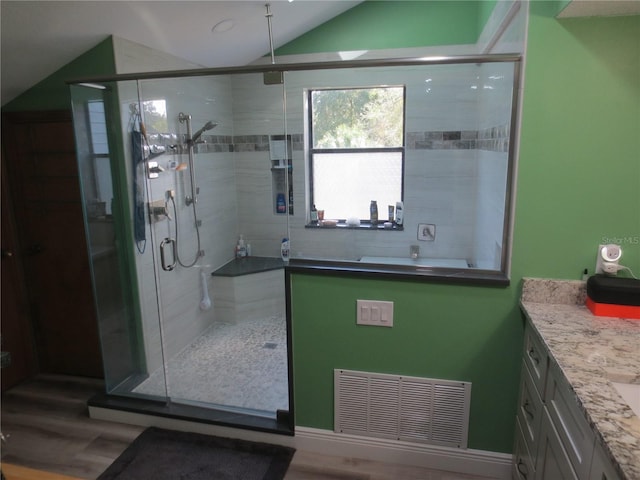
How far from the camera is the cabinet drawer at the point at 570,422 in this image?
3.71 feet

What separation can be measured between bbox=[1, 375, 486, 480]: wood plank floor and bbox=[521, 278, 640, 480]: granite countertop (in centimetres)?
96

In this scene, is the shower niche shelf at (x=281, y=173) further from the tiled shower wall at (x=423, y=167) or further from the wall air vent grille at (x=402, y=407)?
the wall air vent grille at (x=402, y=407)

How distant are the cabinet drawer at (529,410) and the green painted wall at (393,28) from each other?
9.08 ft

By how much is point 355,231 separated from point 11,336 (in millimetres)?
2480

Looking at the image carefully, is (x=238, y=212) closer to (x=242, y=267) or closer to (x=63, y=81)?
(x=242, y=267)

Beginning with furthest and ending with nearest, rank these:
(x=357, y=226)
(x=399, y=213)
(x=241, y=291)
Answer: (x=241, y=291) < (x=399, y=213) < (x=357, y=226)

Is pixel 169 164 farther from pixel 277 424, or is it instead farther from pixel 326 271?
pixel 277 424

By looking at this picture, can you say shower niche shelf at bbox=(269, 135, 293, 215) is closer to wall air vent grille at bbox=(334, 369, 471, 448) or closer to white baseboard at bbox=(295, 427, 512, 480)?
wall air vent grille at bbox=(334, 369, 471, 448)

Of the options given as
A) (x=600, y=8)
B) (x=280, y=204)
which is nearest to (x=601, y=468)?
(x=600, y=8)

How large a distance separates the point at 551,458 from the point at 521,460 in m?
0.49

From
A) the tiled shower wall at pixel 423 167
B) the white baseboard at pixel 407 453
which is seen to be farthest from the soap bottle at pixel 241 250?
the white baseboard at pixel 407 453

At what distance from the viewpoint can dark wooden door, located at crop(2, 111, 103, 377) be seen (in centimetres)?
279

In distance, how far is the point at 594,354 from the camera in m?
1.39

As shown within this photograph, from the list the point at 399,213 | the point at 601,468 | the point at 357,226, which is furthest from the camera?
the point at 399,213
